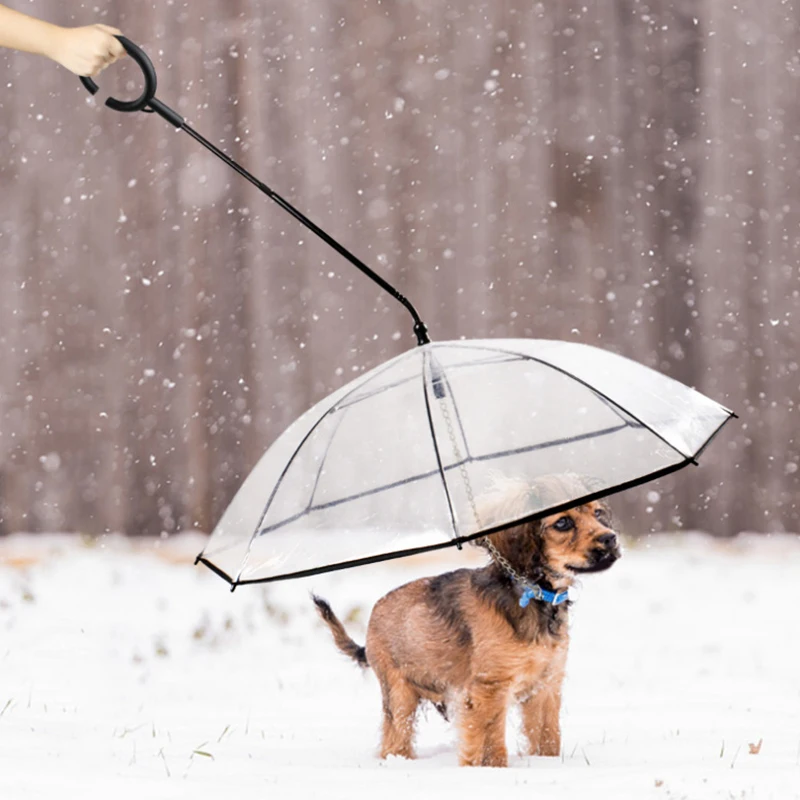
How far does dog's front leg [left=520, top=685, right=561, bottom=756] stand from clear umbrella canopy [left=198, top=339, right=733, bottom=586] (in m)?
0.60

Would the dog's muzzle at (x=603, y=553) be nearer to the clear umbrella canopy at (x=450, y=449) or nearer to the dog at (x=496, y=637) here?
the dog at (x=496, y=637)

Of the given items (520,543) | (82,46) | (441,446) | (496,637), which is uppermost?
(82,46)

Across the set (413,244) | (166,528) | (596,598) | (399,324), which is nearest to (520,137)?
(413,244)

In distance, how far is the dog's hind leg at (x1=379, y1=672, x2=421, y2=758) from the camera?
2535mm

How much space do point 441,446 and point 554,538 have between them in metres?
0.32

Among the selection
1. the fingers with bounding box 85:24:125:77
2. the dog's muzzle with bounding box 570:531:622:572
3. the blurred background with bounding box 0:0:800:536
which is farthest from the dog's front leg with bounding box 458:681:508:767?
the blurred background with bounding box 0:0:800:536

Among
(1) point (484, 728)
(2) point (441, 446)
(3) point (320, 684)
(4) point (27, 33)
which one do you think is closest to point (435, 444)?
(2) point (441, 446)

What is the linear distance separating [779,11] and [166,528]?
10.6 ft

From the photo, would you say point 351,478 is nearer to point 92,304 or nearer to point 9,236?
point 92,304

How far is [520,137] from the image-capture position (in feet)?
14.3

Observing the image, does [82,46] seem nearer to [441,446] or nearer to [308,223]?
[308,223]

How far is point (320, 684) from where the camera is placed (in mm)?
3535

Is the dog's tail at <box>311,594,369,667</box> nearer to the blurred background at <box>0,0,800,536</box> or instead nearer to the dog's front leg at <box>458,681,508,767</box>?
the dog's front leg at <box>458,681,508,767</box>

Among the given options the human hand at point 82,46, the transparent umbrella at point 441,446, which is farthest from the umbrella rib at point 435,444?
the human hand at point 82,46
